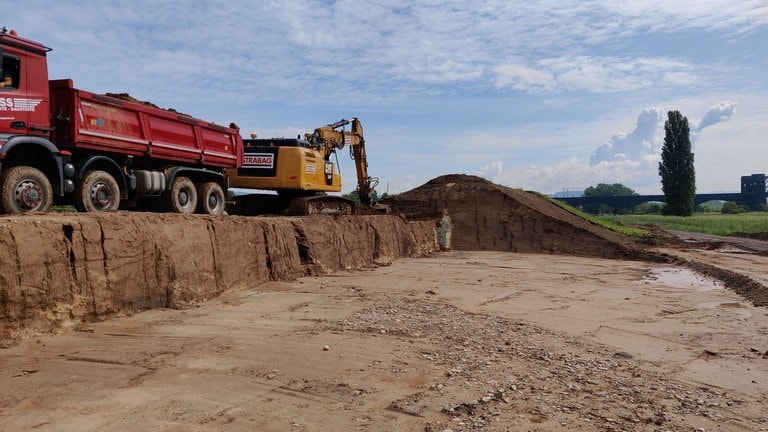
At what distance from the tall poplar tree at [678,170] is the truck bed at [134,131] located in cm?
6458

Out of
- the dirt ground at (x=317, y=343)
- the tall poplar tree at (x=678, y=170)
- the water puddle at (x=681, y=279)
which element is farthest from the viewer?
the tall poplar tree at (x=678, y=170)

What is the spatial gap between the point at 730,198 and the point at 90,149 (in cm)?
8982

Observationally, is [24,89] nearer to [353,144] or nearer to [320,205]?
[320,205]

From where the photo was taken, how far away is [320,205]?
18000 millimetres

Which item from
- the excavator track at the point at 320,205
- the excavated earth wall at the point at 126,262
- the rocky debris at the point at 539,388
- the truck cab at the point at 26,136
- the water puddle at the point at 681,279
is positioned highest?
the truck cab at the point at 26,136

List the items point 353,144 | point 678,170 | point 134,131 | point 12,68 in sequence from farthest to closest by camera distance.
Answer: point 678,170
point 353,144
point 134,131
point 12,68

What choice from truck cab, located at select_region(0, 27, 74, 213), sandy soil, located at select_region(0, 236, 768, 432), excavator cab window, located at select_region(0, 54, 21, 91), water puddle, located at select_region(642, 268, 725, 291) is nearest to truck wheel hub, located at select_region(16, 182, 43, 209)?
truck cab, located at select_region(0, 27, 74, 213)

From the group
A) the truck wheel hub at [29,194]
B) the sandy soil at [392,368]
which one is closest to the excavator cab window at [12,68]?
the truck wheel hub at [29,194]

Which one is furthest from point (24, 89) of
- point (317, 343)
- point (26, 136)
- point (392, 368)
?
point (392, 368)

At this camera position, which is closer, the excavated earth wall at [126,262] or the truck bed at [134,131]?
the excavated earth wall at [126,262]

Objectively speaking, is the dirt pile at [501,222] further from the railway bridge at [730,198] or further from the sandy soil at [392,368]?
the railway bridge at [730,198]

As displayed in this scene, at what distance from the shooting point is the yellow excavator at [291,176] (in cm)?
1641

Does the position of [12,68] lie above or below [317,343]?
above

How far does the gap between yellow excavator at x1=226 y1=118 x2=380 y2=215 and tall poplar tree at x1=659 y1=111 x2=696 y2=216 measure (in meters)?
58.0
